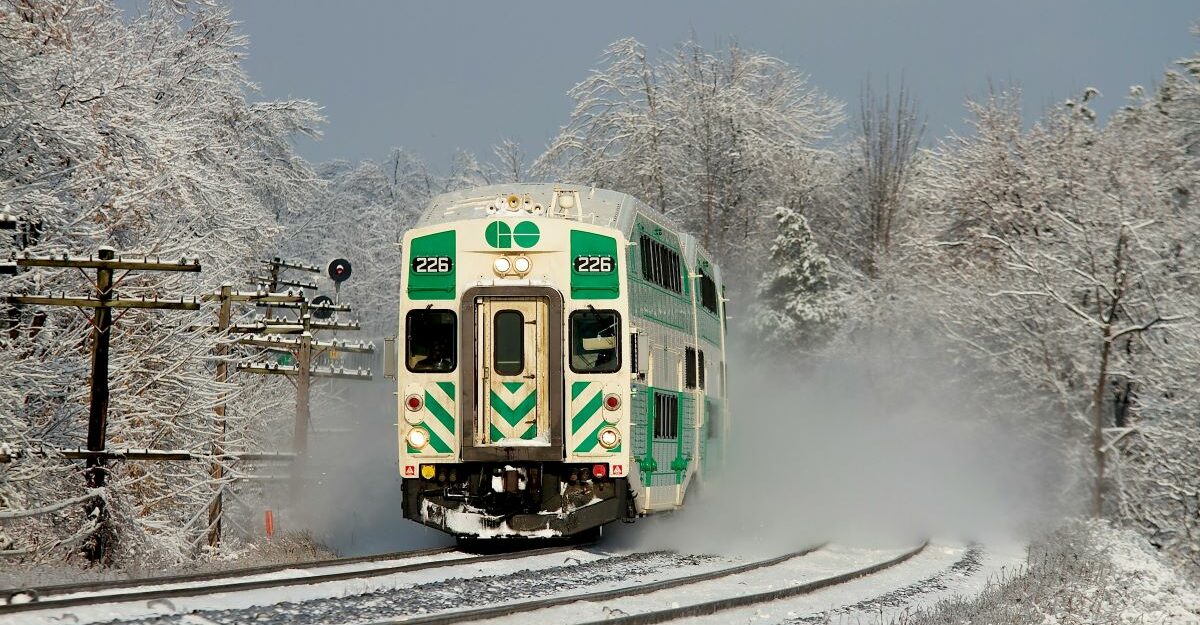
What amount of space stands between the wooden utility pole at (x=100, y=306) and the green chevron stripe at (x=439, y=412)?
268 centimetres

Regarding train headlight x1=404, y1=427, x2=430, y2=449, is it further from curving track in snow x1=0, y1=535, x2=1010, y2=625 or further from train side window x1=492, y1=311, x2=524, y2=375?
curving track in snow x1=0, y1=535, x2=1010, y2=625

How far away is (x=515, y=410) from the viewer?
48.9ft

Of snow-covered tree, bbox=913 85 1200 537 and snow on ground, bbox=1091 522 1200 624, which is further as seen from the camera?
snow-covered tree, bbox=913 85 1200 537

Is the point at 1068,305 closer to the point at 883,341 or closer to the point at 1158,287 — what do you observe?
the point at 1158,287

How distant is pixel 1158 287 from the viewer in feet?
92.6

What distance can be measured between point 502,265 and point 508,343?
85cm

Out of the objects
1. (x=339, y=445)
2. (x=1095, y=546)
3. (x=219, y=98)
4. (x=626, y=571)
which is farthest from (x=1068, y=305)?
(x=339, y=445)

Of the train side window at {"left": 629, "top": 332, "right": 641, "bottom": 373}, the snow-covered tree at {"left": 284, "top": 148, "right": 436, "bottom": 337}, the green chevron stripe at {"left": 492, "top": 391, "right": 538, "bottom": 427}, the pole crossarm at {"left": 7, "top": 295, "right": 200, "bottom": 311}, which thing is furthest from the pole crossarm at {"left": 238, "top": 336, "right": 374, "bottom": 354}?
the snow-covered tree at {"left": 284, "top": 148, "right": 436, "bottom": 337}

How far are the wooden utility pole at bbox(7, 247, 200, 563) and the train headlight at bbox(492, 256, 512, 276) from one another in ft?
10.2

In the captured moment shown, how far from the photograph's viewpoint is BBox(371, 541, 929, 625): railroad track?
948 centimetres

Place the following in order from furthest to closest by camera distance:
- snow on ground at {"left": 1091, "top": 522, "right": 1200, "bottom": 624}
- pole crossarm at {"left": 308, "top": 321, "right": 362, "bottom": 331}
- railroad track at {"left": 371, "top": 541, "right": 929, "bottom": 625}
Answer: pole crossarm at {"left": 308, "top": 321, "right": 362, "bottom": 331} → snow on ground at {"left": 1091, "top": 522, "right": 1200, "bottom": 624} → railroad track at {"left": 371, "top": 541, "right": 929, "bottom": 625}

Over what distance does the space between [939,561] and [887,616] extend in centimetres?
587

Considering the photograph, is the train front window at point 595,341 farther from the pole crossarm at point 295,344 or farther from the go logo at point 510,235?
the pole crossarm at point 295,344

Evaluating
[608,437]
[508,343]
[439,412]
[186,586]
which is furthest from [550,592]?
[508,343]
